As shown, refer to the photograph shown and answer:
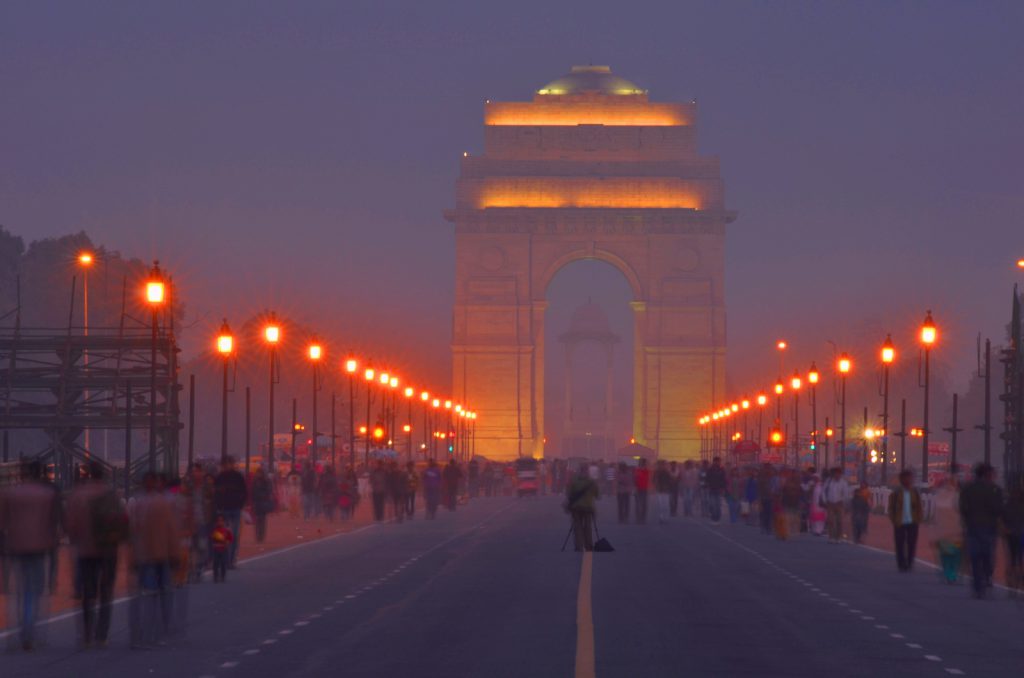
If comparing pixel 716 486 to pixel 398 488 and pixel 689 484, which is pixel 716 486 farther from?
pixel 398 488

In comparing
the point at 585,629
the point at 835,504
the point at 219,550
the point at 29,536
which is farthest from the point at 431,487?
the point at 29,536

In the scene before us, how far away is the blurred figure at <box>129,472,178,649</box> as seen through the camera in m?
21.6

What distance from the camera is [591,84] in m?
141

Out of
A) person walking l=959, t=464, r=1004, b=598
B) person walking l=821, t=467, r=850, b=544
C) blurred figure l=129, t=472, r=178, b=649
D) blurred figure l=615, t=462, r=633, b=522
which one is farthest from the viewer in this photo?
blurred figure l=615, t=462, r=633, b=522

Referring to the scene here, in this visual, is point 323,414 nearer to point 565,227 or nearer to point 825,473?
point 565,227

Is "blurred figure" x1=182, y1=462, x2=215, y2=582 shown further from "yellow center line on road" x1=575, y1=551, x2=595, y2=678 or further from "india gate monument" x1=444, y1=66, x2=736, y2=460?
"india gate monument" x1=444, y1=66, x2=736, y2=460

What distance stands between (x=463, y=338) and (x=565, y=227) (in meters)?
→ 9.63

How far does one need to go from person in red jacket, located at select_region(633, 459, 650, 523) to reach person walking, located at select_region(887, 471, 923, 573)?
21.5 metres

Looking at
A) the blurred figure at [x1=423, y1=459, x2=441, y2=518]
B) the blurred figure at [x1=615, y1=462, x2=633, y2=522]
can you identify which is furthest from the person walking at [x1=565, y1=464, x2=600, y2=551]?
the blurred figure at [x1=423, y1=459, x2=441, y2=518]

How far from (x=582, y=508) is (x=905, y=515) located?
762cm

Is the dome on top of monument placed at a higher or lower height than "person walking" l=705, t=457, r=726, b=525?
higher

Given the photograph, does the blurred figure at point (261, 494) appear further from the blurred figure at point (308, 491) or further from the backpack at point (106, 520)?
the backpack at point (106, 520)

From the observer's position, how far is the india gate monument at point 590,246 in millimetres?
132625

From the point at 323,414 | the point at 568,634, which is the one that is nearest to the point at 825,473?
the point at 568,634
